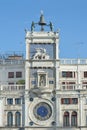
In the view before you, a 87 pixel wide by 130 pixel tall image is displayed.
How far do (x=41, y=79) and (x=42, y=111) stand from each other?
18.1ft

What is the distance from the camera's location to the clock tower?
86812 mm

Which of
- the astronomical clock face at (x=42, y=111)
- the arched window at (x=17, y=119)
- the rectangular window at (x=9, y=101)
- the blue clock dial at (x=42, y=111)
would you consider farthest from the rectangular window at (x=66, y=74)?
the arched window at (x=17, y=119)

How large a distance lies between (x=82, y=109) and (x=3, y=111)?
13559 millimetres

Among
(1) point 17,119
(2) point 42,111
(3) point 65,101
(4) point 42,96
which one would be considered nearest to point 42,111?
(2) point 42,111

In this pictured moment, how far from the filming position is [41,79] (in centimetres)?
8719

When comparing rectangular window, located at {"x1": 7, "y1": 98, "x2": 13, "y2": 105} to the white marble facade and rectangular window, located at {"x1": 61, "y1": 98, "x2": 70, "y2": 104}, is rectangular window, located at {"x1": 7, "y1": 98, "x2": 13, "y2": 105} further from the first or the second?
rectangular window, located at {"x1": 61, "y1": 98, "x2": 70, "y2": 104}

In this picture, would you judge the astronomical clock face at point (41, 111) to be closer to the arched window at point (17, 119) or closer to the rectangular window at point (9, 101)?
the arched window at point (17, 119)

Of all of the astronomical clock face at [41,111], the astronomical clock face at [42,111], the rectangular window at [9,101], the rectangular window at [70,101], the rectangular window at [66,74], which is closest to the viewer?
the astronomical clock face at [41,111]

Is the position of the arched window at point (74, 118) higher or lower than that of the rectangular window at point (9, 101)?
lower

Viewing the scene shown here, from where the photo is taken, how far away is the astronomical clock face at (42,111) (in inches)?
3428

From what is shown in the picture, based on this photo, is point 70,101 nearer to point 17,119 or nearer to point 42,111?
point 42,111

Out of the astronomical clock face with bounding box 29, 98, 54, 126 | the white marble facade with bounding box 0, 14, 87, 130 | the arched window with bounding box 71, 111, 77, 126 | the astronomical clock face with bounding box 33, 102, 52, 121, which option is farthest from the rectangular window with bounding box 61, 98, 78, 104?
the astronomical clock face with bounding box 33, 102, 52, 121

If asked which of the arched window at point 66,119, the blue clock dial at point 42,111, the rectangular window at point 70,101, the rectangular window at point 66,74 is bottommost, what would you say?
the arched window at point 66,119

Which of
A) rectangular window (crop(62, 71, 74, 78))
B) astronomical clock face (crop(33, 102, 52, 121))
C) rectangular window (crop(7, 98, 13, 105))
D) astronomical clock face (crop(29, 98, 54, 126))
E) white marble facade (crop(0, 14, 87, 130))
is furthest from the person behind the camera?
rectangular window (crop(62, 71, 74, 78))
